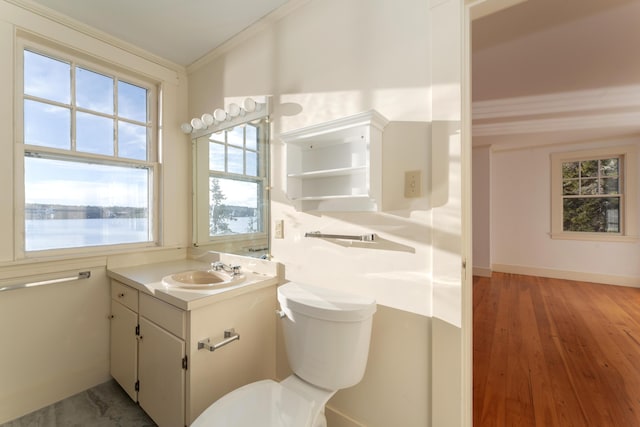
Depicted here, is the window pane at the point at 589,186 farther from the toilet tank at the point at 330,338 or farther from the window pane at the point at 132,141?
the window pane at the point at 132,141

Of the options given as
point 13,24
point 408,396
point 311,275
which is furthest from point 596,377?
point 13,24

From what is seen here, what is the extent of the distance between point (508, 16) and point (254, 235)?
7.55 ft

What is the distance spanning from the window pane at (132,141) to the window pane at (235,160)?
0.72 meters

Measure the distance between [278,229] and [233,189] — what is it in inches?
23.0

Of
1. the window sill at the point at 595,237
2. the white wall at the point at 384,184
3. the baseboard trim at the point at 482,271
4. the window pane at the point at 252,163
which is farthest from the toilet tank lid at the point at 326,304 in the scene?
the window sill at the point at 595,237

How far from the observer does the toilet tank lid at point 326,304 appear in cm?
115

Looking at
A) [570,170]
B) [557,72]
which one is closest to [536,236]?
[570,170]

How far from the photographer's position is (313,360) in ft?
3.97

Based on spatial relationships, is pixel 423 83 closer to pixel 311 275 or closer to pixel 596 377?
pixel 311 275

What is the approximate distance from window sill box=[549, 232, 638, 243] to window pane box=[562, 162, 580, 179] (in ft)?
3.09

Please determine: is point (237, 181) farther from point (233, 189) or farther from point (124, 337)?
point (124, 337)

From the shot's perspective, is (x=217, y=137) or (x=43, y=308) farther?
(x=217, y=137)

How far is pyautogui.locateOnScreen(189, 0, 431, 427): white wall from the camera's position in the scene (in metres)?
1.24

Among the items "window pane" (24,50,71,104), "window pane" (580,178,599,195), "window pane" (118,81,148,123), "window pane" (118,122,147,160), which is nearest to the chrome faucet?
"window pane" (118,122,147,160)
